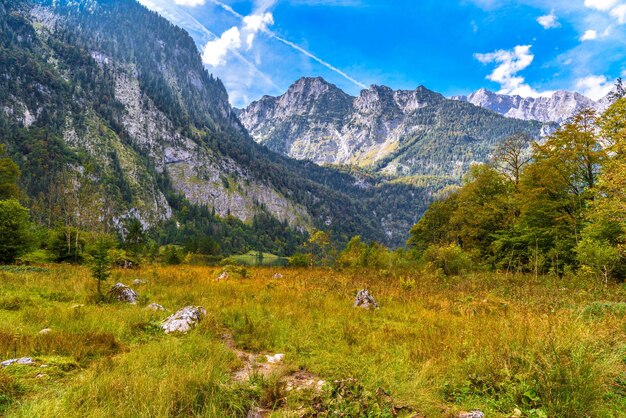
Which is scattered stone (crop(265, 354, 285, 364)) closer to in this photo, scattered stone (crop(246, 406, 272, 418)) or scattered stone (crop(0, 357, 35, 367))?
scattered stone (crop(246, 406, 272, 418))

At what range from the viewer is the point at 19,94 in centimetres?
17088

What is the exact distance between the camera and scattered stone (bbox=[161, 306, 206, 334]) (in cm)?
751

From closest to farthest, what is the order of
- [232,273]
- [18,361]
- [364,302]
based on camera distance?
[18,361]
[364,302]
[232,273]

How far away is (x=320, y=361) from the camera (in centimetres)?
607

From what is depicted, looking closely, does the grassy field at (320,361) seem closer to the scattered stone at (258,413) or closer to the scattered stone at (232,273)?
the scattered stone at (258,413)

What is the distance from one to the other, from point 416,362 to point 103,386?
4858mm

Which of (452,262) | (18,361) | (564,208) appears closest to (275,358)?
(18,361)

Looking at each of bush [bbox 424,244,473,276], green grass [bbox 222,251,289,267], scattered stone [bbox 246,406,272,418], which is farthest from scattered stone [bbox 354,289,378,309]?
green grass [bbox 222,251,289,267]

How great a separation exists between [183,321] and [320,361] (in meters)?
3.75

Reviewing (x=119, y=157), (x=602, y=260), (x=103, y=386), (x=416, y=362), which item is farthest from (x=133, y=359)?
(x=119, y=157)

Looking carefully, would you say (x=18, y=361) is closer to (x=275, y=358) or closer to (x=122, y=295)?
(x=275, y=358)

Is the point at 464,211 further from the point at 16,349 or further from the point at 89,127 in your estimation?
the point at 89,127

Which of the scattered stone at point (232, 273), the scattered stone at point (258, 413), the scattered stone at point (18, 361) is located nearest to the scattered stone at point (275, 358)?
the scattered stone at point (258, 413)

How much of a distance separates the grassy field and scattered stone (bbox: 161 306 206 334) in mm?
244
